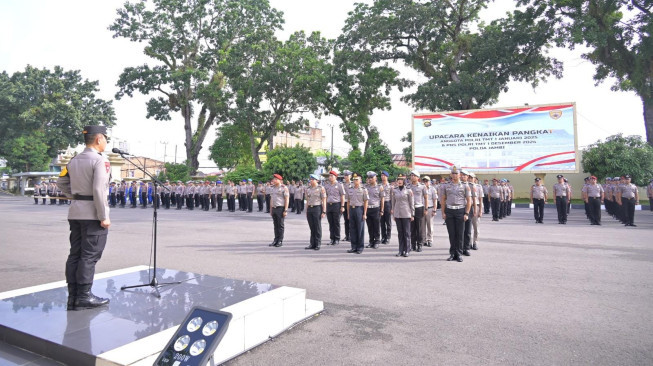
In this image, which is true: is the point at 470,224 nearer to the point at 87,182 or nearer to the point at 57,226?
the point at 87,182

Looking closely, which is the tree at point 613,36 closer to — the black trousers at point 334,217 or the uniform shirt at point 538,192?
the uniform shirt at point 538,192

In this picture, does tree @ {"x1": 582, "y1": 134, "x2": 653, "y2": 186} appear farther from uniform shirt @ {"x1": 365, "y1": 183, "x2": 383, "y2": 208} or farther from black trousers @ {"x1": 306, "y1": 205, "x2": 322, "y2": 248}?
black trousers @ {"x1": 306, "y1": 205, "x2": 322, "y2": 248}

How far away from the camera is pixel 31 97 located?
4288 centimetres

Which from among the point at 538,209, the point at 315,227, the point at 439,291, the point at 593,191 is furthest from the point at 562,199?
the point at 439,291

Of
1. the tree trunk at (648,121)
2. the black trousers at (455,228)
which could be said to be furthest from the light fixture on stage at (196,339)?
the tree trunk at (648,121)

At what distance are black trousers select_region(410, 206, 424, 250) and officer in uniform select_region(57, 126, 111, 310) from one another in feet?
20.4

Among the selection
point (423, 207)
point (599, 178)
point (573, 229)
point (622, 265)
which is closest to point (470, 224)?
point (423, 207)

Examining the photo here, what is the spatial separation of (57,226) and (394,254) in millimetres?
11315

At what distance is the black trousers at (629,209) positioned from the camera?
1344 centimetres

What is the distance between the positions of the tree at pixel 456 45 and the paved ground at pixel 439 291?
55.3 ft

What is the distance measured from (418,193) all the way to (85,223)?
22.5ft

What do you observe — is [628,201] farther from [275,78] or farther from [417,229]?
[275,78]

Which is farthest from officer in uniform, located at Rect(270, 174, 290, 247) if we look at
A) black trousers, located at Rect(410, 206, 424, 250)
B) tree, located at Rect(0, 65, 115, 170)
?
tree, located at Rect(0, 65, 115, 170)

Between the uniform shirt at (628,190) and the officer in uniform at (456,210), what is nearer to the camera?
the officer in uniform at (456,210)
